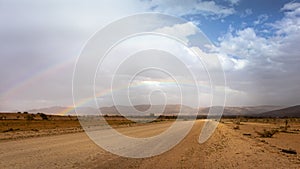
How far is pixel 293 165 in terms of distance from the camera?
488 inches

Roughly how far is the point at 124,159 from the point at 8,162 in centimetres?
427

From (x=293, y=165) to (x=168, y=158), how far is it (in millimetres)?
4818

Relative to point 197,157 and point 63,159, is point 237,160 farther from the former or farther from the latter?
point 63,159

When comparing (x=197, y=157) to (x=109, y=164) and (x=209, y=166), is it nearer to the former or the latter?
(x=209, y=166)

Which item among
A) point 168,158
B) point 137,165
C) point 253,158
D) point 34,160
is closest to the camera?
point 137,165

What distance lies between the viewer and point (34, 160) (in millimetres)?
12266

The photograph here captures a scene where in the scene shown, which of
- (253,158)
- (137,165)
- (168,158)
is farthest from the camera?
(253,158)

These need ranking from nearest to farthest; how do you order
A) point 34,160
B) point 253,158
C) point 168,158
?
point 34,160 < point 168,158 < point 253,158

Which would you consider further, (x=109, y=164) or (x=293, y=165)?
(x=293, y=165)

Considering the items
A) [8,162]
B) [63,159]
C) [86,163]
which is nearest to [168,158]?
[86,163]

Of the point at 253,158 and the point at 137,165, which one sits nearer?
the point at 137,165

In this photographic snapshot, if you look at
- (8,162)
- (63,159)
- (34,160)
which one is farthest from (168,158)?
(8,162)

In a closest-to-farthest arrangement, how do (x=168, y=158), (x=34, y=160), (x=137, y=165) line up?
(x=137, y=165) → (x=34, y=160) → (x=168, y=158)

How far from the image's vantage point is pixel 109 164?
11508 mm
